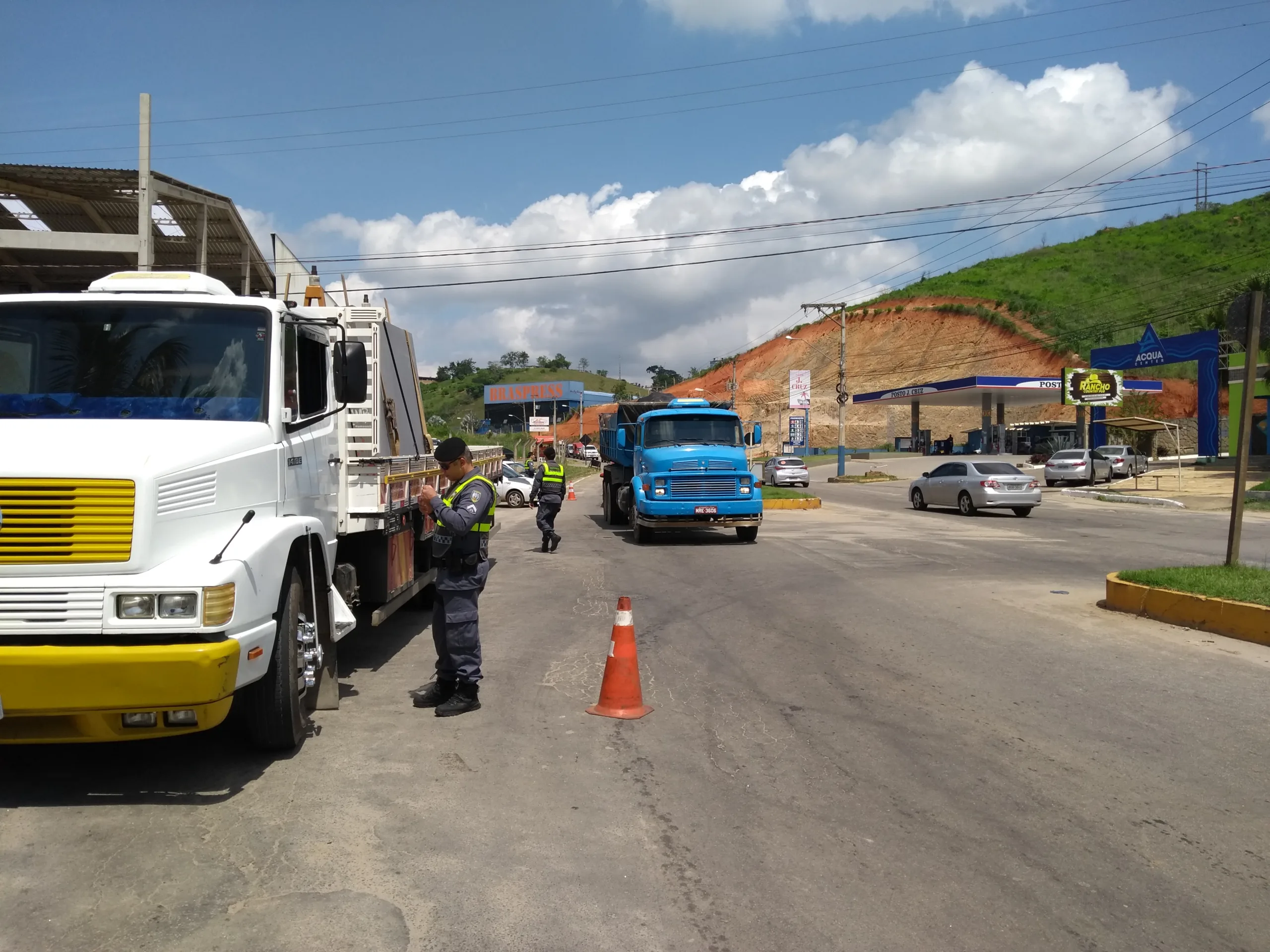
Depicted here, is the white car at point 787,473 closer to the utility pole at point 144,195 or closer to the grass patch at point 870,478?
the grass patch at point 870,478

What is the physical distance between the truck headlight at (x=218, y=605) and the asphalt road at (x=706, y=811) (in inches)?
37.8

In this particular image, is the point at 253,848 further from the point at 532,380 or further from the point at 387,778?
the point at 532,380

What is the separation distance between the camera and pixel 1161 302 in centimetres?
8681

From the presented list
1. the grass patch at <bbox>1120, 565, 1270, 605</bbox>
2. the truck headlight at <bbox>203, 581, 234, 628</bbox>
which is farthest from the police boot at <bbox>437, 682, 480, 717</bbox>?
the grass patch at <bbox>1120, 565, 1270, 605</bbox>

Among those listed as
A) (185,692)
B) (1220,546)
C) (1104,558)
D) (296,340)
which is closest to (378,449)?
(296,340)

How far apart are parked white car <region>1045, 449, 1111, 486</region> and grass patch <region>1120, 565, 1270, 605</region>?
29587 millimetres

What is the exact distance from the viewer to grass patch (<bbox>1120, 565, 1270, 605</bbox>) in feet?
31.6

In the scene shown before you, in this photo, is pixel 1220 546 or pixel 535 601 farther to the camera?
pixel 1220 546

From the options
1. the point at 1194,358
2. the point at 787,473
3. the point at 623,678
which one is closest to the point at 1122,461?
the point at 1194,358

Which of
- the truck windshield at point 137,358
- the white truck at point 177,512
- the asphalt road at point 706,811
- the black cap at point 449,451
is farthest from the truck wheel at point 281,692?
the black cap at point 449,451

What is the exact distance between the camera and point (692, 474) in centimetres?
1780

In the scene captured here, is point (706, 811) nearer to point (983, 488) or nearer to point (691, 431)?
point (691, 431)

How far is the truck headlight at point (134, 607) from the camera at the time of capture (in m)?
4.40

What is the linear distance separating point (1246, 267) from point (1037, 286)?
20.5m
